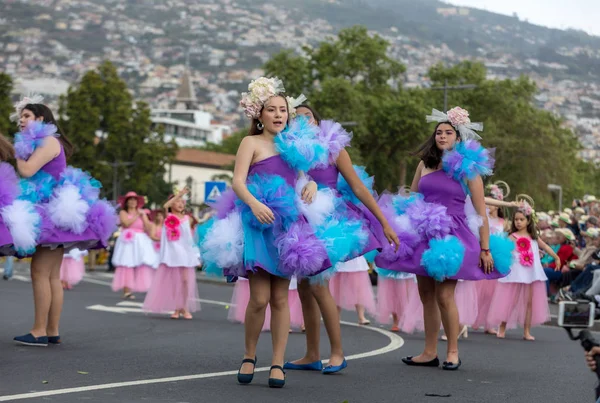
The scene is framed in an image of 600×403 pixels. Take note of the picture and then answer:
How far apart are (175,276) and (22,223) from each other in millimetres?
7023

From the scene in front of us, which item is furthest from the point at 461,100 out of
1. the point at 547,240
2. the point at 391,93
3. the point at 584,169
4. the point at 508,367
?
the point at 508,367

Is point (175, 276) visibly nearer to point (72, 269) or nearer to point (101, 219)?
point (101, 219)

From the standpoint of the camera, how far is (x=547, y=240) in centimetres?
2386

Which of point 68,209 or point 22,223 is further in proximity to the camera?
point 68,209

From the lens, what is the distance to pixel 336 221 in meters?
9.33

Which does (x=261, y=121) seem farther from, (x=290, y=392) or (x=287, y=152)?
(x=290, y=392)

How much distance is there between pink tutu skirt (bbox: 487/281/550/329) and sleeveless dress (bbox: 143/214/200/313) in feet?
14.1

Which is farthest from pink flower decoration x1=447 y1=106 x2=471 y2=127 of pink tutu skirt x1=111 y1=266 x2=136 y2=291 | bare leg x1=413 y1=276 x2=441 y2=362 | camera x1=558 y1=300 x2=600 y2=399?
pink tutu skirt x1=111 y1=266 x2=136 y2=291

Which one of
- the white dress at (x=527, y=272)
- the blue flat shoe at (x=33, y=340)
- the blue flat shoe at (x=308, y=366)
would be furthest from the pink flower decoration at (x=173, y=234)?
the blue flat shoe at (x=308, y=366)

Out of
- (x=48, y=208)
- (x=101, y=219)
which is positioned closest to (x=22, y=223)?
(x=48, y=208)

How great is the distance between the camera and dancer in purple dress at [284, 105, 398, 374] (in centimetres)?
942

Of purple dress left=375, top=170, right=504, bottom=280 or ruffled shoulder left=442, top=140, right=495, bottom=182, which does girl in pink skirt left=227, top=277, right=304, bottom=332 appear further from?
ruffled shoulder left=442, top=140, right=495, bottom=182

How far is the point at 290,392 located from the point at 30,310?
9.14m

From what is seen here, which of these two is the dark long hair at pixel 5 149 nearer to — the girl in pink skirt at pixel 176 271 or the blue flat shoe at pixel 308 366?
the blue flat shoe at pixel 308 366
